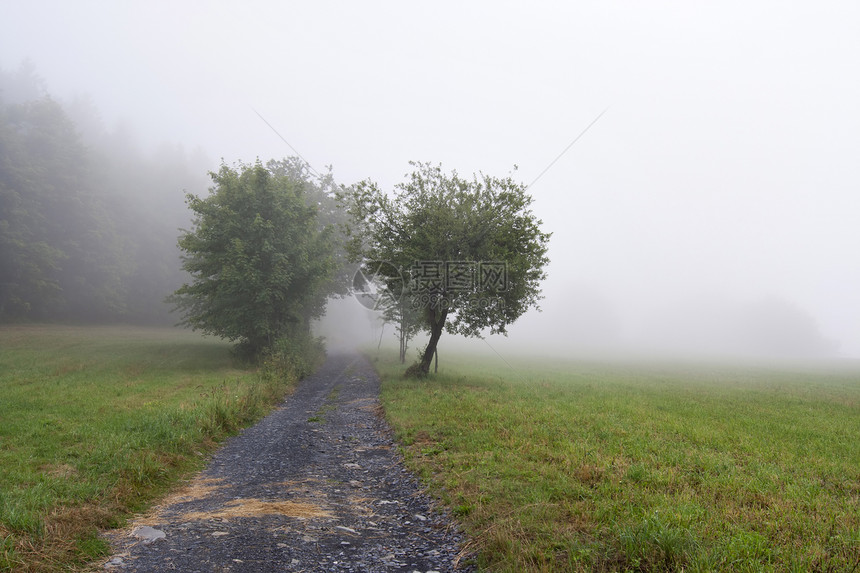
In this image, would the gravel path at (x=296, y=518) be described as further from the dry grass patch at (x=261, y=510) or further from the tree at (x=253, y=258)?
the tree at (x=253, y=258)

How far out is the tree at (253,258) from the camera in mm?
30500

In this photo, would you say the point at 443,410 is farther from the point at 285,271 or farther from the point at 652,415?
the point at 285,271

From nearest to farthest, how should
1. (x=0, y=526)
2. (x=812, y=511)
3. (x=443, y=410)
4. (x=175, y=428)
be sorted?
(x=0, y=526), (x=812, y=511), (x=175, y=428), (x=443, y=410)

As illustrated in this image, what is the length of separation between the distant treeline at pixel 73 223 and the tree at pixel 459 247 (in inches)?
1860

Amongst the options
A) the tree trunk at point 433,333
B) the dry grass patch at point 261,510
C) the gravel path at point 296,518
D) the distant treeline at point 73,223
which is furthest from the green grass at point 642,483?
the distant treeline at point 73,223

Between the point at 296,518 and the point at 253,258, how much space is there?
84.3 feet

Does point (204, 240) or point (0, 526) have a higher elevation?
point (204, 240)

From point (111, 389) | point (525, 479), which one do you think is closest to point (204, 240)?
point (111, 389)

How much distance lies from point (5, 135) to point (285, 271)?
49567mm

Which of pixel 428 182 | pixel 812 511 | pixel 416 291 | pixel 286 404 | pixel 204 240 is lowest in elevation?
pixel 286 404

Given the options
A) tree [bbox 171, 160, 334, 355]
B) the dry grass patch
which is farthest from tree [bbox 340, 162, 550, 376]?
the dry grass patch

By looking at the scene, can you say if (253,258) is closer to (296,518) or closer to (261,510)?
(261,510)

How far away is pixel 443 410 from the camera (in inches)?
677

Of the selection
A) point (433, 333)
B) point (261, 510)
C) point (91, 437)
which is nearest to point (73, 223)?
point (433, 333)
